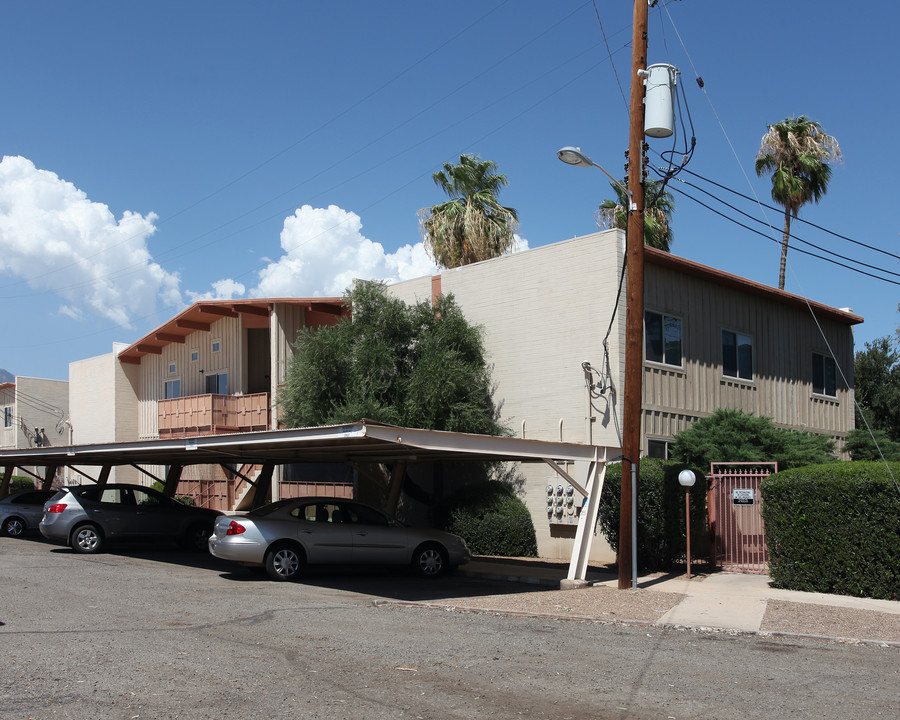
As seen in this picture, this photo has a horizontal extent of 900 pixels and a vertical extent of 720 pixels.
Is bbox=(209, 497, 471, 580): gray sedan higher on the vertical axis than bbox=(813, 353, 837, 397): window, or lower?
lower

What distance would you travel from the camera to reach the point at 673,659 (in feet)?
29.0

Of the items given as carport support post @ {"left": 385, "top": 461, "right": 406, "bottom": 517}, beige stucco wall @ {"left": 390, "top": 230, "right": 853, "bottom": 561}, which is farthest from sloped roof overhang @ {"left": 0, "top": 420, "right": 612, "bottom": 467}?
beige stucco wall @ {"left": 390, "top": 230, "right": 853, "bottom": 561}

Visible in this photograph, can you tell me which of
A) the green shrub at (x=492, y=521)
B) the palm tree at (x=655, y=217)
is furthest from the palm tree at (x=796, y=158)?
the green shrub at (x=492, y=521)

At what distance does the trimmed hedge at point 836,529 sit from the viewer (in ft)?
42.7

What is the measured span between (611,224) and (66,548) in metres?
20.8

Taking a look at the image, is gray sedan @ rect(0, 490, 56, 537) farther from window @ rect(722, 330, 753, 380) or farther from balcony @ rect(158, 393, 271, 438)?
window @ rect(722, 330, 753, 380)

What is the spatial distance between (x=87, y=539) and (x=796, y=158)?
85.7 feet

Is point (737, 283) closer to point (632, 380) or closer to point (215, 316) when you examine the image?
point (632, 380)

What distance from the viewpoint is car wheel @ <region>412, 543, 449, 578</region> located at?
15.6 meters

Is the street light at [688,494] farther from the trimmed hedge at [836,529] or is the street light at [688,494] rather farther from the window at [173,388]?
the window at [173,388]

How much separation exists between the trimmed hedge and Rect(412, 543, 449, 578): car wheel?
214 inches

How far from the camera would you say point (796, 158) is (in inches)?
1262

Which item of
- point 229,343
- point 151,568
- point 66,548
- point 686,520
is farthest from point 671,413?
point 229,343

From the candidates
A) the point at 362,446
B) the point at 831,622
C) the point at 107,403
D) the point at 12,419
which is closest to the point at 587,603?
the point at 831,622
